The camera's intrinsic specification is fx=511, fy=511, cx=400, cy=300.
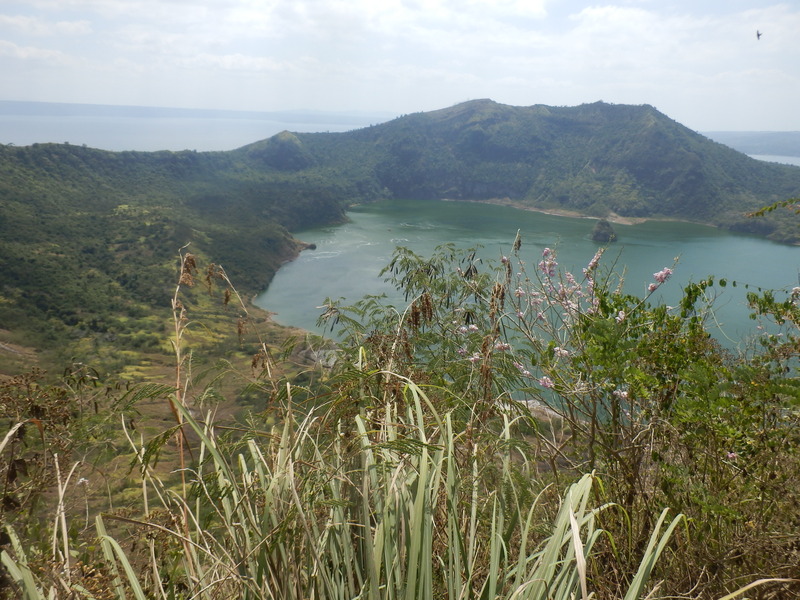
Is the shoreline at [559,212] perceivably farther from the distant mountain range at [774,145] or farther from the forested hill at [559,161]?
the distant mountain range at [774,145]

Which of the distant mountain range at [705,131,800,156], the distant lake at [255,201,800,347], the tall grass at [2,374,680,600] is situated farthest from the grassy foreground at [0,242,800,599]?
the distant mountain range at [705,131,800,156]

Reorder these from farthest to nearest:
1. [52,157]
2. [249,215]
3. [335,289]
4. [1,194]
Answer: [249,215] → [52,157] → [1,194] → [335,289]

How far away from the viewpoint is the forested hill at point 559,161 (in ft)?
138

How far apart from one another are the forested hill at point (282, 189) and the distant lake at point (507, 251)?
1.94 meters

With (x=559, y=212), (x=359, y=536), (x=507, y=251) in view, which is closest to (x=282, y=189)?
(x=559, y=212)

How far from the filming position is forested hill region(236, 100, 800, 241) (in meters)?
42.0

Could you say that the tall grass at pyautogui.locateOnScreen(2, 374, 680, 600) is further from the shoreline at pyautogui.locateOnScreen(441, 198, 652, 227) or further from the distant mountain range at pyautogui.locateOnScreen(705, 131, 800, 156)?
the distant mountain range at pyautogui.locateOnScreen(705, 131, 800, 156)

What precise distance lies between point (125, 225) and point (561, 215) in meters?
32.5

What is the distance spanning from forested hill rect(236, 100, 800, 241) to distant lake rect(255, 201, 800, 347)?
4117 millimetres

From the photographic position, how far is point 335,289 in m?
24.7

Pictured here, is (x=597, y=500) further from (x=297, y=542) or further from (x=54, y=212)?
(x=54, y=212)

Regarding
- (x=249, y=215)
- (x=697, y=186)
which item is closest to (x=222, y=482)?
(x=249, y=215)

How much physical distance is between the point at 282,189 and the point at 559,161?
29319 millimetres

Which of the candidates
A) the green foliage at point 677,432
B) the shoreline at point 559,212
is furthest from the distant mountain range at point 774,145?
the green foliage at point 677,432
